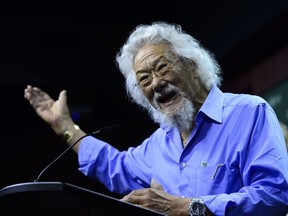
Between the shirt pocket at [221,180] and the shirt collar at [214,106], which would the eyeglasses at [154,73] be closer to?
the shirt collar at [214,106]

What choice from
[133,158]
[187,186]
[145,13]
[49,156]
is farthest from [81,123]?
[187,186]

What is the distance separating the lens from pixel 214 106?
2107mm

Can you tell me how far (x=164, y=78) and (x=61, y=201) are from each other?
2.80 feet

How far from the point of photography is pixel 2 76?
425 cm

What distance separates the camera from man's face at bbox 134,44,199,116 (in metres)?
2.20

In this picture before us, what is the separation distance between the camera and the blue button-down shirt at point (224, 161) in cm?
178

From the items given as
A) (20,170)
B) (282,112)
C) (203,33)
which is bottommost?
(20,170)

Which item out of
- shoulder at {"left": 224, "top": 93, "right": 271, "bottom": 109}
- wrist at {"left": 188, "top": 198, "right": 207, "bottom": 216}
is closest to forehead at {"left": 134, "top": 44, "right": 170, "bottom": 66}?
shoulder at {"left": 224, "top": 93, "right": 271, "bottom": 109}

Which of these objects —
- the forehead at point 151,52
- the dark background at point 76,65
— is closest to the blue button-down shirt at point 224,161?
the forehead at point 151,52

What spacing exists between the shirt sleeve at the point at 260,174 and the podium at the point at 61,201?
0.38 meters

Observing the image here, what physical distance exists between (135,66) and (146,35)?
117mm

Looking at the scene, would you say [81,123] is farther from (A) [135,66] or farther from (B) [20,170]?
(A) [135,66]

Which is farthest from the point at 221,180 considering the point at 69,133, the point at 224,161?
the point at 69,133

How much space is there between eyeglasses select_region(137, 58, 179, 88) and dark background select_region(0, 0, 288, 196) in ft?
5.39
